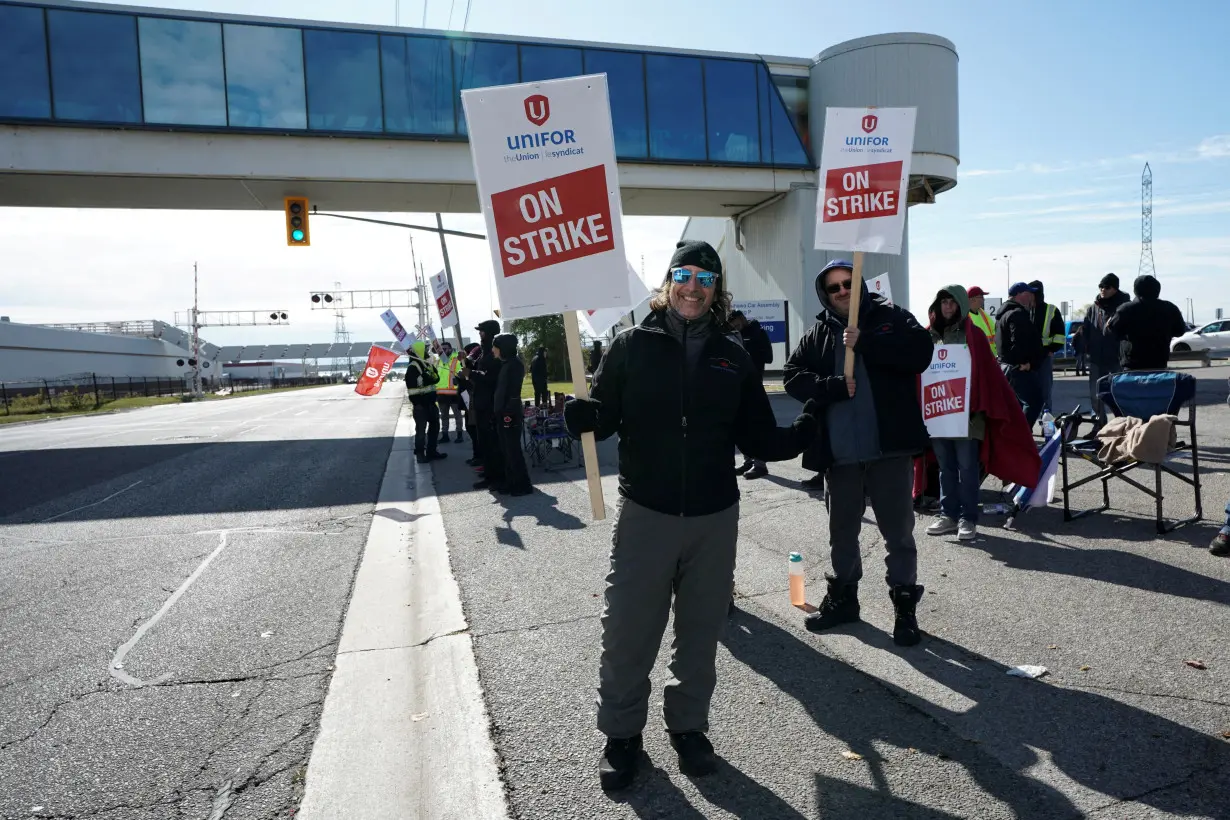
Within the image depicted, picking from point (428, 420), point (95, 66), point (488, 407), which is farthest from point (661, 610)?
point (95, 66)

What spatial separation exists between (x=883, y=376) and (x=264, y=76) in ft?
68.2

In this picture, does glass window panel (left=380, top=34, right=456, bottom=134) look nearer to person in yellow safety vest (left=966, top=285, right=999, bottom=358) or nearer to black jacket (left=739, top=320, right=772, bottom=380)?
black jacket (left=739, top=320, right=772, bottom=380)

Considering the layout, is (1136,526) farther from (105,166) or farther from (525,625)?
(105,166)

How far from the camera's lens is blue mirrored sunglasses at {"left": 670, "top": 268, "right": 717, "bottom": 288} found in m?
3.37

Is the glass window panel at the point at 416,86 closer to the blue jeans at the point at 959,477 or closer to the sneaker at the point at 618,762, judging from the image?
the blue jeans at the point at 959,477

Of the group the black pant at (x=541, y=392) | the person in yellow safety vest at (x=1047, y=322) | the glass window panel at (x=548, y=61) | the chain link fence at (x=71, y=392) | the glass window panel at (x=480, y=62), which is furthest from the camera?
the chain link fence at (x=71, y=392)

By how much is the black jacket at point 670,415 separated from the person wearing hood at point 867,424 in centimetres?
106

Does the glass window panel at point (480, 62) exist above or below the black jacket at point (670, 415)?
above

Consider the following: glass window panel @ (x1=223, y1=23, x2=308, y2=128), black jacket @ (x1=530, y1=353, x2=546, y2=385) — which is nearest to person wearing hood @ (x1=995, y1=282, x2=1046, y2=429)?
black jacket @ (x1=530, y1=353, x2=546, y2=385)

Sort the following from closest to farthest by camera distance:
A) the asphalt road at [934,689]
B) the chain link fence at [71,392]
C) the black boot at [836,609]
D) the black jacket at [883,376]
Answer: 1. the asphalt road at [934,689]
2. the black jacket at [883,376]
3. the black boot at [836,609]
4. the chain link fence at [71,392]

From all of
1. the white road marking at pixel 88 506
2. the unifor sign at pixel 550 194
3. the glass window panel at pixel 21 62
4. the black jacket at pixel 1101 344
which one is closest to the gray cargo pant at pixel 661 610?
the unifor sign at pixel 550 194

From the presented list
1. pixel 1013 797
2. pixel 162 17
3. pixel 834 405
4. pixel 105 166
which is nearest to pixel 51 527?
pixel 834 405

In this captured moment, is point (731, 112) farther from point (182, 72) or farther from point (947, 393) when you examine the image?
point (947, 393)

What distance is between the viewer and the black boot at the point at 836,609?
4684 mm
